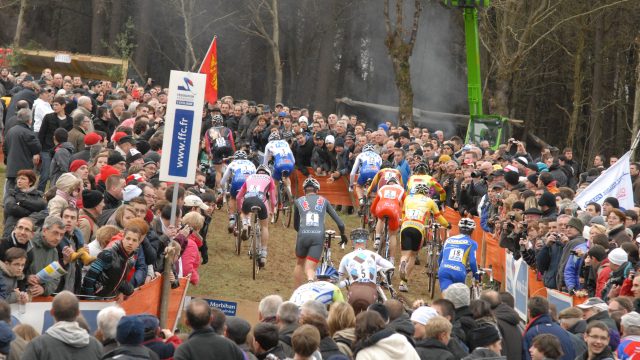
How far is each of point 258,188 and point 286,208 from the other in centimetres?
497

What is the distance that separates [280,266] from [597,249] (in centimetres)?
846

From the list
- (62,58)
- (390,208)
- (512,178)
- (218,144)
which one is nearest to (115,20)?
(62,58)

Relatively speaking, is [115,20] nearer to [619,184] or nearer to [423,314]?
[619,184]

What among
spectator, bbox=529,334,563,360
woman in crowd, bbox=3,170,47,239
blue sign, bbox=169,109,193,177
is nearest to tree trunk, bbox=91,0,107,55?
woman in crowd, bbox=3,170,47,239

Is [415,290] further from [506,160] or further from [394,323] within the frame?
[394,323]

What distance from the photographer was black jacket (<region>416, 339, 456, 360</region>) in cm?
998

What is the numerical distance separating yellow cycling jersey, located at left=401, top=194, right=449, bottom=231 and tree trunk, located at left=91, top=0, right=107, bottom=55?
31850mm

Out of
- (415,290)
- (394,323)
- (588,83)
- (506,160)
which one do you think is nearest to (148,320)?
(394,323)

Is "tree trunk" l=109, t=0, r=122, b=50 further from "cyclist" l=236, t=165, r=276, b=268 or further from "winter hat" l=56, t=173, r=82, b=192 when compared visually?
"winter hat" l=56, t=173, r=82, b=192

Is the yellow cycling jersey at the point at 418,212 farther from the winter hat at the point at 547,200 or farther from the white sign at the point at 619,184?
the white sign at the point at 619,184

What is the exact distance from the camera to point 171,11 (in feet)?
177

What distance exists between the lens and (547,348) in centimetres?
1014

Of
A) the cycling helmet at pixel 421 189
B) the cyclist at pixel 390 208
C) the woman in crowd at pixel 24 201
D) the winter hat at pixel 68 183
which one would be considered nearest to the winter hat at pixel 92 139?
the woman in crowd at pixel 24 201

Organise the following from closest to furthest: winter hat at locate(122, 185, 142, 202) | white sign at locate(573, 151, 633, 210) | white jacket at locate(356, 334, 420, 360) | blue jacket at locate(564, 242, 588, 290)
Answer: white jacket at locate(356, 334, 420, 360) → winter hat at locate(122, 185, 142, 202) → blue jacket at locate(564, 242, 588, 290) → white sign at locate(573, 151, 633, 210)
